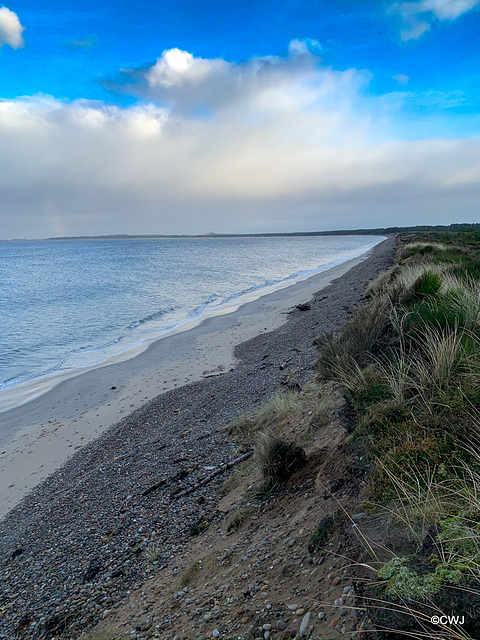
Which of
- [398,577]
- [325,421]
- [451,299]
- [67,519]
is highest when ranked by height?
[451,299]

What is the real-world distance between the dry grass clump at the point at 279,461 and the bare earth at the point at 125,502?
0.32 metres

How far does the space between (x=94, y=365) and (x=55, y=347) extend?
383 centimetres

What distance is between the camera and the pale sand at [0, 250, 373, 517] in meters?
7.33

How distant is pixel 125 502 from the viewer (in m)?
4.97

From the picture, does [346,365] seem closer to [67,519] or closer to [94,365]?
[67,519]

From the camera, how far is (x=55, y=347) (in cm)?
1647

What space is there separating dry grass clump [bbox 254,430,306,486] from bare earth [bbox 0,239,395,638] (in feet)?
1.04

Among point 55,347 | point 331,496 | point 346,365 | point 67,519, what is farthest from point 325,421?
point 55,347

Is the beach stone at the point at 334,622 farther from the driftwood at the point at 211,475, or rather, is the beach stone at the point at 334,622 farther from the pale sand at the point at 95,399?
the pale sand at the point at 95,399

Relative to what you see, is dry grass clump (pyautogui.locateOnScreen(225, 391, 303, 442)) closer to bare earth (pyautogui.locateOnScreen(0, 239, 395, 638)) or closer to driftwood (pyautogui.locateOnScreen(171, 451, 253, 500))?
bare earth (pyautogui.locateOnScreen(0, 239, 395, 638))

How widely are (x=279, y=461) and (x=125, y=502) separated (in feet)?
6.86

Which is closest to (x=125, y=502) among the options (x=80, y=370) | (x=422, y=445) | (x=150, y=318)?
(x=422, y=445)

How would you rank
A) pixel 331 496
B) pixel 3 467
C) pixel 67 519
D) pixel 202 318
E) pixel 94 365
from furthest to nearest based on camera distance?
1. pixel 202 318
2. pixel 94 365
3. pixel 3 467
4. pixel 67 519
5. pixel 331 496

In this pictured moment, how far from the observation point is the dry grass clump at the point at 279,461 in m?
4.23
